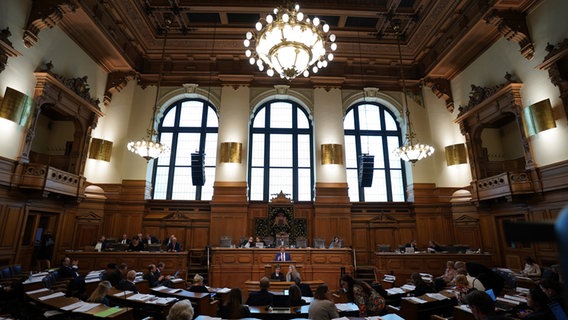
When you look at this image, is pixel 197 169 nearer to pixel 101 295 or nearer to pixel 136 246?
pixel 136 246

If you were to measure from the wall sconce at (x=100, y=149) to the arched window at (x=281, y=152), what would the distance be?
16.5 feet

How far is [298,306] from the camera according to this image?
446cm

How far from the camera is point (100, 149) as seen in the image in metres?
10.2

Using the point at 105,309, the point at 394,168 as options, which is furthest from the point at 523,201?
the point at 105,309

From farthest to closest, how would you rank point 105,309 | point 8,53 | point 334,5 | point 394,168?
point 394,168, point 334,5, point 8,53, point 105,309

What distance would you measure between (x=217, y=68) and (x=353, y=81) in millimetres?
5595

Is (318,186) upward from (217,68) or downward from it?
downward

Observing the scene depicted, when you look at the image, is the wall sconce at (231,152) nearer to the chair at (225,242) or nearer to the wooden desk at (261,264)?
the chair at (225,242)

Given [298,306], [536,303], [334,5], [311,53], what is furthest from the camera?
[334,5]

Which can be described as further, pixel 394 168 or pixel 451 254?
pixel 394 168

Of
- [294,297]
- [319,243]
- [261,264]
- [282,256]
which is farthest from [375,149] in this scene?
[294,297]

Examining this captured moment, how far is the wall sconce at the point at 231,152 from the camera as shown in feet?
35.8

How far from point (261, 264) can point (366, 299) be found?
4932 mm

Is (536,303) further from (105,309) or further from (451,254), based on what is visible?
(451,254)
